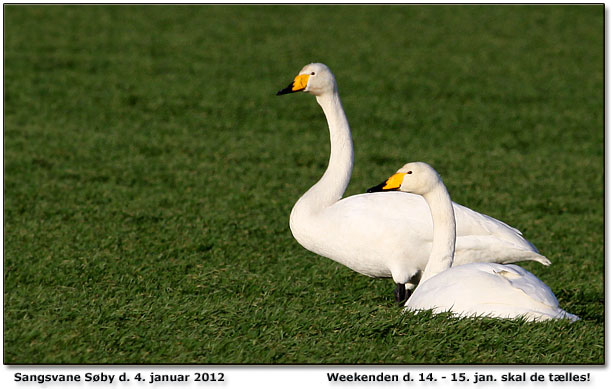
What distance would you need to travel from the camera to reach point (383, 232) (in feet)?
18.9

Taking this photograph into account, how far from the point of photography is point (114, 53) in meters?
14.8

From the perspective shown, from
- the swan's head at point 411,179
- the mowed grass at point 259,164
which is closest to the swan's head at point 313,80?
the swan's head at point 411,179

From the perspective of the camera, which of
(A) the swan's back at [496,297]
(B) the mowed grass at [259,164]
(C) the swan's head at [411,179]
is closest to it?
(B) the mowed grass at [259,164]

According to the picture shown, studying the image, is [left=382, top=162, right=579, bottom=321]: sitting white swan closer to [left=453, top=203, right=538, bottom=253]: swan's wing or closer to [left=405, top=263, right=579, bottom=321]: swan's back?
[left=405, top=263, right=579, bottom=321]: swan's back

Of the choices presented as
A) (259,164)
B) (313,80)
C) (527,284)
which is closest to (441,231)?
(527,284)

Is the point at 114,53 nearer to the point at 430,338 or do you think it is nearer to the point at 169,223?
the point at 169,223

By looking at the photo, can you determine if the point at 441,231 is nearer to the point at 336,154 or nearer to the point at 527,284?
the point at 527,284

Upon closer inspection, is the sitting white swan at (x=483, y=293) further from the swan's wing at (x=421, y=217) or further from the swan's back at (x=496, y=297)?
the swan's wing at (x=421, y=217)

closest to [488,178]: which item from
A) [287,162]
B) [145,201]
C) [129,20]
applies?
[287,162]

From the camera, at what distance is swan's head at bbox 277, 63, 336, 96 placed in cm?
620

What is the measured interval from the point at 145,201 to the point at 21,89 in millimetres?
5109

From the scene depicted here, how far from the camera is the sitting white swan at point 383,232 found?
227 inches

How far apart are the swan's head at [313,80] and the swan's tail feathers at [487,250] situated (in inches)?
57.0

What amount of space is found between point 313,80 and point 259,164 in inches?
151
